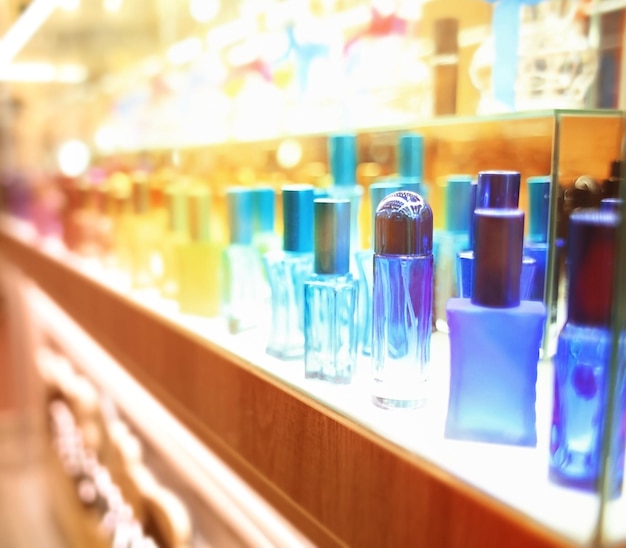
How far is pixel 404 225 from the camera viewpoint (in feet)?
1.92

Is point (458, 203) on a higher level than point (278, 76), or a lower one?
lower

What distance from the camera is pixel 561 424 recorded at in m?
0.48

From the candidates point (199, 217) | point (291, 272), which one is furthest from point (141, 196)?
point (291, 272)

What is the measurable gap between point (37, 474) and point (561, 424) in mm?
3044

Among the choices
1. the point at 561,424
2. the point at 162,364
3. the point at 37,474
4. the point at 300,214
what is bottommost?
the point at 37,474

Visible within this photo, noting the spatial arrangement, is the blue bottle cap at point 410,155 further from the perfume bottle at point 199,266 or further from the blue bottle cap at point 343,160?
the perfume bottle at point 199,266

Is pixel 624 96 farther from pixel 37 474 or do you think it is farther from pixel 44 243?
pixel 37 474

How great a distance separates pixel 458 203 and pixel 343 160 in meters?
0.19

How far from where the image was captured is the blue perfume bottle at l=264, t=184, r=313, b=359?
769 millimetres

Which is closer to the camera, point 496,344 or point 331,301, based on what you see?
point 496,344

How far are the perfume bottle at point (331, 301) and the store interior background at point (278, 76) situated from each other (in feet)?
0.70

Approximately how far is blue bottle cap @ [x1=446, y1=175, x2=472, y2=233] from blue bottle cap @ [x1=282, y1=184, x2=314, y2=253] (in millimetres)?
157

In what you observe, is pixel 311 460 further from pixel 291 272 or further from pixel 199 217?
pixel 199 217

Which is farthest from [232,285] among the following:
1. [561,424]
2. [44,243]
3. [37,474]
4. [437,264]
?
[37,474]
